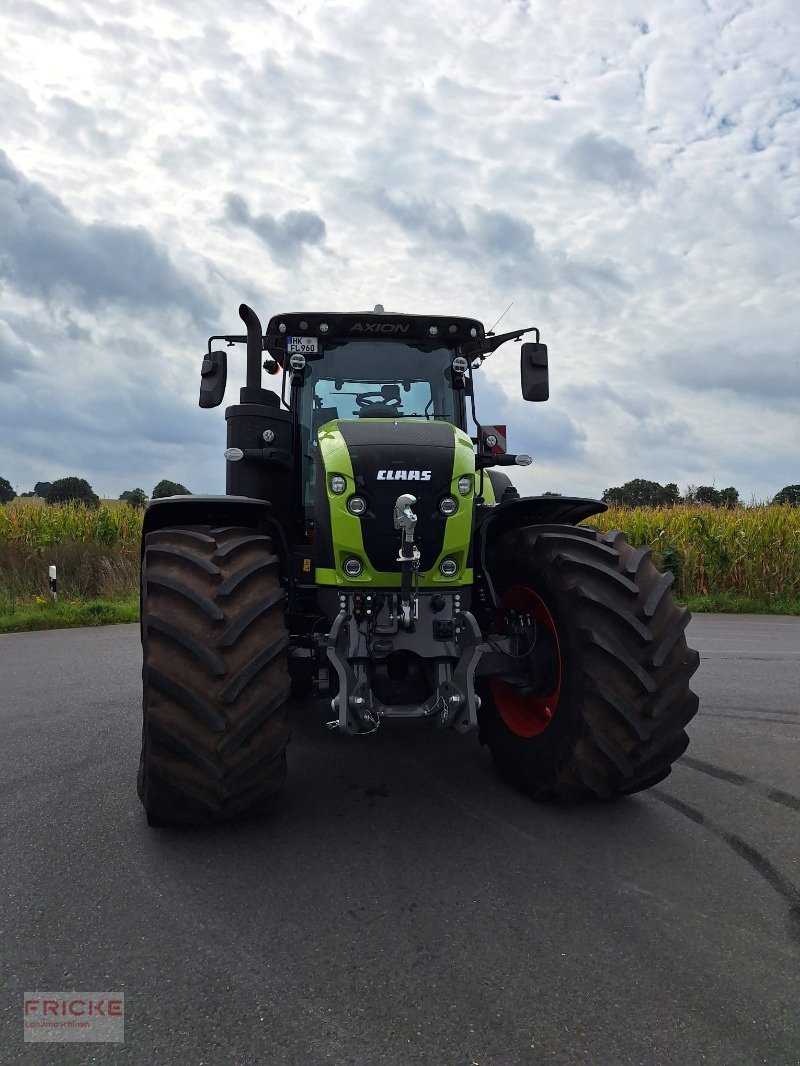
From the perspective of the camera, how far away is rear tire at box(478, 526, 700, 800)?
3186 mm

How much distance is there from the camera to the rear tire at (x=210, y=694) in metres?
2.88

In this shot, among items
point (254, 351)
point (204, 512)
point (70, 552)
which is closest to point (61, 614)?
point (70, 552)

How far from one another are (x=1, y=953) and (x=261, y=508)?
200 centimetres

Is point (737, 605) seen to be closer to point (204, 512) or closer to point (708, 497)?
point (708, 497)

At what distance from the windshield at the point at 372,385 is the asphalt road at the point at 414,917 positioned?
1.96m

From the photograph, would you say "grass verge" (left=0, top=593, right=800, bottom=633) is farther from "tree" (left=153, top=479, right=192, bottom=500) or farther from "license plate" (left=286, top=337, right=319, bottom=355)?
"license plate" (left=286, top=337, right=319, bottom=355)

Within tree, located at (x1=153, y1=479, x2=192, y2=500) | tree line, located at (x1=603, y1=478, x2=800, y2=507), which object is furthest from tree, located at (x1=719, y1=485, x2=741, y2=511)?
tree, located at (x1=153, y1=479, x2=192, y2=500)

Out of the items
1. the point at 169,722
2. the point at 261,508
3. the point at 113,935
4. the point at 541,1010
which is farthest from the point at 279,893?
the point at 261,508

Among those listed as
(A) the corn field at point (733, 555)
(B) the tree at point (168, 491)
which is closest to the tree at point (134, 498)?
(B) the tree at point (168, 491)

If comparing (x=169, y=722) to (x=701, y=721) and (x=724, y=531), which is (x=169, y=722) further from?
(x=724, y=531)

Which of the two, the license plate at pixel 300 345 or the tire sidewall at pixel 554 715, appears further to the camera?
the license plate at pixel 300 345

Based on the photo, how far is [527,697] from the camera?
3.91 m

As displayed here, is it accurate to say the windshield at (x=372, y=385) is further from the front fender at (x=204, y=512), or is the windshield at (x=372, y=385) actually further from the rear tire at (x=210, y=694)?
the rear tire at (x=210, y=694)

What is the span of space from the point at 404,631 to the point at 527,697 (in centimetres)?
95
